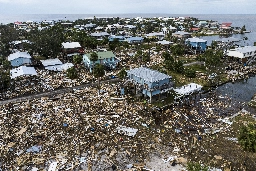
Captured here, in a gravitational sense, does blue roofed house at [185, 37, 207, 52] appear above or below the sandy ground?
above

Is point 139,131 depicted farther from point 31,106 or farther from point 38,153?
point 31,106

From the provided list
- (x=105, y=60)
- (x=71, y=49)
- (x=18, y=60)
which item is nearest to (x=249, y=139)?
(x=105, y=60)

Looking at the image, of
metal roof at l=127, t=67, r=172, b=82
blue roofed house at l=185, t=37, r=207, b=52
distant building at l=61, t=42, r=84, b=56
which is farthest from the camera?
blue roofed house at l=185, t=37, r=207, b=52

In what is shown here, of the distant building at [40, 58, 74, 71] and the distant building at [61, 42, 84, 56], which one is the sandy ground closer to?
the distant building at [40, 58, 74, 71]

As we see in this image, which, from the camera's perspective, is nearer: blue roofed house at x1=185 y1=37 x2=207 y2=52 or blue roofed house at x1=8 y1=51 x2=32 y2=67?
blue roofed house at x1=8 y1=51 x2=32 y2=67

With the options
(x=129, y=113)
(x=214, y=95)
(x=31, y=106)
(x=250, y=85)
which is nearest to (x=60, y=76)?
(x=31, y=106)

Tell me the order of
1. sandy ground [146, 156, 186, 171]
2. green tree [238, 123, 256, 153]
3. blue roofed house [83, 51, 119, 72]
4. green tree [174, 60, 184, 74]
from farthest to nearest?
1. blue roofed house [83, 51, 119, 72]
2. green tree [174, 60, 184, 74]
3. sandy ground [146, 156, 186, 171]
4. green tree [238, 123, 256, 153]

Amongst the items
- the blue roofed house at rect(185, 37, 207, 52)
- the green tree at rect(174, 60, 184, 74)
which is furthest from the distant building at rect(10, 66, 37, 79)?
the blue roofed house at rect(185, 37, 207, 52)

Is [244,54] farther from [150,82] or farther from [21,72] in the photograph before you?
[21,72]

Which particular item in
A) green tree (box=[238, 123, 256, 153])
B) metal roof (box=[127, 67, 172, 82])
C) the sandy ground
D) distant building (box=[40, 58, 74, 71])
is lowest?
the sandy ground
